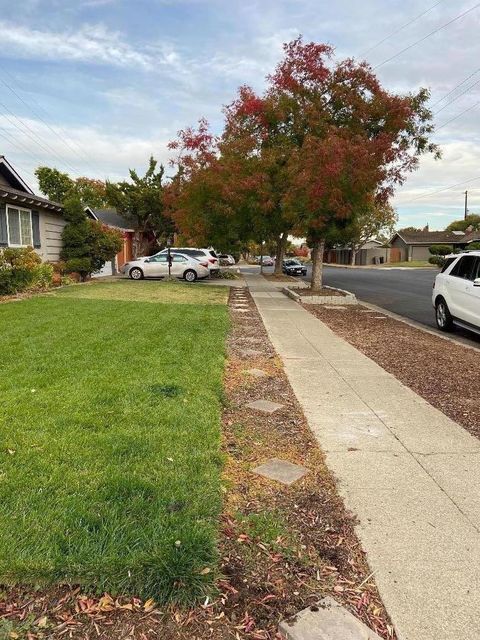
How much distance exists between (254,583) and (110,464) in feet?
4.51

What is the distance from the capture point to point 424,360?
24.6 ft

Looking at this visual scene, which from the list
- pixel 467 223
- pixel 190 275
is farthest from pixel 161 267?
pixel 467 223

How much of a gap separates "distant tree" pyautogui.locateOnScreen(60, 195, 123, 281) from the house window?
2637mm

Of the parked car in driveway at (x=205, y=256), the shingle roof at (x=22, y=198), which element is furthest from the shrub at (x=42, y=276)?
the parked car in driveway at (x=205, y=256)

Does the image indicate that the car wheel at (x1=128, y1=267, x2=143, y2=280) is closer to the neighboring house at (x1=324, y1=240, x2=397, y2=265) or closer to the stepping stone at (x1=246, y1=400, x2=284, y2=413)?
the stepping stone at (x1=246, y1=400, x2=284, y2=413)

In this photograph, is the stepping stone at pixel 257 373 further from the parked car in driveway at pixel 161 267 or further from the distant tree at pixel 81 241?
the parked car in driveway at pixel 161 267

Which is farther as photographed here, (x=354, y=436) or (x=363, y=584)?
(x=354, y=436)

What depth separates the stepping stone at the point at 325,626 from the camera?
6.87ft

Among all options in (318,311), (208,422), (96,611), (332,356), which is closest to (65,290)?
(318,311)

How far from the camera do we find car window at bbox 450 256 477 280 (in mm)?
9633

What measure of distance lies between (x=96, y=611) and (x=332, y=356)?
5858 millimetres

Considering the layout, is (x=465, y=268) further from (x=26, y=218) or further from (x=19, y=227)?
(x=26, y=218)

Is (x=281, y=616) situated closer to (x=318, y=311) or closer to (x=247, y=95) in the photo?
(x=318, y=311)

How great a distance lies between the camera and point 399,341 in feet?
29.9
